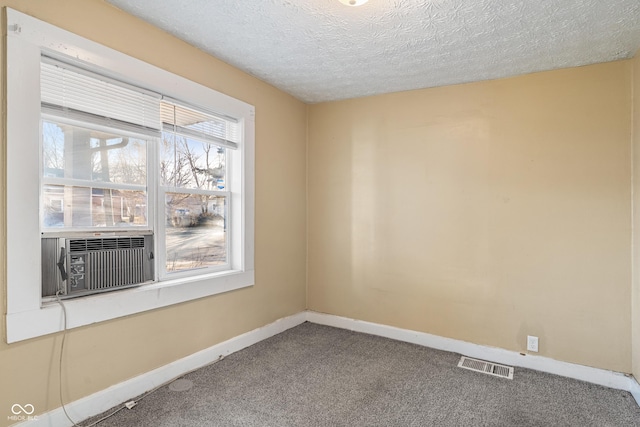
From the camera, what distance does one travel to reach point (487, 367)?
2.91m

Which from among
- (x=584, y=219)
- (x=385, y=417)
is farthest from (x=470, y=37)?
(x=385, y=417)

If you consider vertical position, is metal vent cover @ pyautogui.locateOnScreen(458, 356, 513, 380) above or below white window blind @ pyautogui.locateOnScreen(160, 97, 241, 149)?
below

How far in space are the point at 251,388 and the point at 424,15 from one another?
272cm

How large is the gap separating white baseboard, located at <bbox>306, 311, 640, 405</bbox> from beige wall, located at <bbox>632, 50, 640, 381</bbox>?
15cm

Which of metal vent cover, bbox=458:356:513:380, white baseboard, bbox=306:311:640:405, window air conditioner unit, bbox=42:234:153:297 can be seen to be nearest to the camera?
window air conditioner unit, bbox=42:234:153:297

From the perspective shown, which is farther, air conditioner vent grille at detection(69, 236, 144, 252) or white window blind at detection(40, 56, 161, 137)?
air conditioner vent grille at detection(69, 236, 144, 252)

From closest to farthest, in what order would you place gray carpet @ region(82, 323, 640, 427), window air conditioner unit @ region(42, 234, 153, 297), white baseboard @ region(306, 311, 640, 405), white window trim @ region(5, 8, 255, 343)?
1. white window trim @ region(5, 8, 255, 343)
2. window air conditioner unit @ region(42, 234, 153, 297)
3. gray carpet @ region(82, 323, 640, 427)
4. white baseboard @ region(306, 311, 640, 405)

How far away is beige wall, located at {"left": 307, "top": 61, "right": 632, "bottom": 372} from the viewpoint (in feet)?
8.88

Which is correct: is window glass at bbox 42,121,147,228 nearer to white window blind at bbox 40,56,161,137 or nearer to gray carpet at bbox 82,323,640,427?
white window blind at bbox 40,56,161,137

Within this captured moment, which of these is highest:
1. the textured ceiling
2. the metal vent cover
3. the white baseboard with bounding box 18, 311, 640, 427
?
the textured ceiling

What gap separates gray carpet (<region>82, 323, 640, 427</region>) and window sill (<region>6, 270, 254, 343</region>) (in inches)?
23.1

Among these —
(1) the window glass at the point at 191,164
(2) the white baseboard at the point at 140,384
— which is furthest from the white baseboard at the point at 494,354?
(1) the window glass at the point at 191,164

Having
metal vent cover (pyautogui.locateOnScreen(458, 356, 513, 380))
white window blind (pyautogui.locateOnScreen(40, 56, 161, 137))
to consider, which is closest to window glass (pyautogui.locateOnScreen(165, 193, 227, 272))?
white window blind (pyautogui.locateOnScreen(40, 56, 161, 137))

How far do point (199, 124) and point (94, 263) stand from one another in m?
1.30
